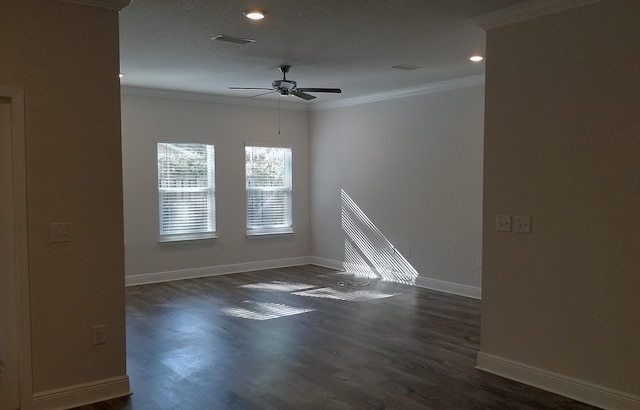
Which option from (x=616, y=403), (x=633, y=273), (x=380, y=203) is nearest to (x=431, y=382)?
(x=616, y=403)

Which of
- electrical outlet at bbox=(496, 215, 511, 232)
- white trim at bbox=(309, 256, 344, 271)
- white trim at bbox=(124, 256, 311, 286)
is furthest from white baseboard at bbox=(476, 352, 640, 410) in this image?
white trim at bbox=(124, 256, 311, 286)

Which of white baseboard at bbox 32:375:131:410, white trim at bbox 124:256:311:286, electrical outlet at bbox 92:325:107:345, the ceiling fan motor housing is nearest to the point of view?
white baseboard at bbox 32:375:131:410

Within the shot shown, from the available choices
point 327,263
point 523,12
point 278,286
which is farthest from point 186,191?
point 523,12

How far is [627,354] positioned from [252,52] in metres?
3.91

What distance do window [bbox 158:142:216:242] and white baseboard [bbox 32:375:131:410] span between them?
412cm

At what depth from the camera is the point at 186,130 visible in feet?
25.0

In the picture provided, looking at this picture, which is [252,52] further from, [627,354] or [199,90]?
[627,354]

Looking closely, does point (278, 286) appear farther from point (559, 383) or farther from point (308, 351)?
point (559, 383)

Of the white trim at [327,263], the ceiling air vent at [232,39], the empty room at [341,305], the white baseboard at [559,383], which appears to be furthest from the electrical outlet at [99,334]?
the white trim at [327,263]

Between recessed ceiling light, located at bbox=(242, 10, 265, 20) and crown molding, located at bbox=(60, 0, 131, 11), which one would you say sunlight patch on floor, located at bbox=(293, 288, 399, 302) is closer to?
recessed ceiling light, located at bbox=(242, 10, 265, 20)

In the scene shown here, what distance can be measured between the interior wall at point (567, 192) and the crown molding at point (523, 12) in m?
0.04

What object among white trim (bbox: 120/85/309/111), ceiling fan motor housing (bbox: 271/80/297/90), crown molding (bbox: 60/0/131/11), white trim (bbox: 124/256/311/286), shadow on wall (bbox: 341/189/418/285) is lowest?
white trim (bbox: 124/256/311/286)

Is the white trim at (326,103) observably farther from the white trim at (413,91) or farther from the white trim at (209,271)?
the white trim at (209,271)

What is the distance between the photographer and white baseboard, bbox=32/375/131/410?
326 centimetres
